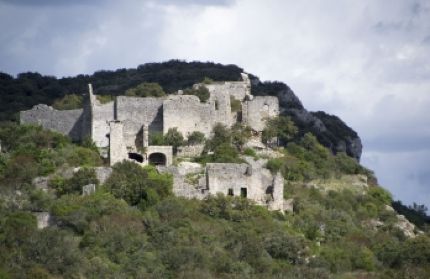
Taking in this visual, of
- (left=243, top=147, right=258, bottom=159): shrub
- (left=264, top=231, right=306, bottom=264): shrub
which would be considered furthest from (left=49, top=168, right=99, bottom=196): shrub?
(left=243, top=147, right=258, bottom=159): shrub

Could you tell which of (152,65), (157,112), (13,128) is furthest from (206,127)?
(152,65)

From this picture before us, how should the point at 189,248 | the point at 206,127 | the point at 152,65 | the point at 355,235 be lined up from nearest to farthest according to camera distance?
the point at 189,248
the point at 355,235
the point at 206,127
the point at 152,65

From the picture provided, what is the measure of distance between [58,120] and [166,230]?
1026 cm

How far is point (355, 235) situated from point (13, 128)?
1324 centimetres

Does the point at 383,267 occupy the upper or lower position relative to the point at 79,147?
lower

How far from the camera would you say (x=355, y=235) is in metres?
63.6

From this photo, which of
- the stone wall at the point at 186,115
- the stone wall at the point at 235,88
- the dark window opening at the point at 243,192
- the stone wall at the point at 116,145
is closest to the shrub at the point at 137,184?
the stone wall at the point at 116,145

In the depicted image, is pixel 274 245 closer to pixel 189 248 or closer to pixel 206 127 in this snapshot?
pixel 189 248

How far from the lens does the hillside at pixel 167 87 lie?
264ft

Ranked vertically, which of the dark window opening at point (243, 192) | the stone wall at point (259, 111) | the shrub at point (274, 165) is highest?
the stone wall at point (259, 111)

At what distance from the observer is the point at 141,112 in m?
67.4

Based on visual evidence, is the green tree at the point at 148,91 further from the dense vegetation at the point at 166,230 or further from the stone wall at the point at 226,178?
the stone wall at the point at 226,178

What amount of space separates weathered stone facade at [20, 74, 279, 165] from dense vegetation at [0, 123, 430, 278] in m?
0.85

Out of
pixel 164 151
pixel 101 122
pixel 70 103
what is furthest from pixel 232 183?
pixel 70 103
